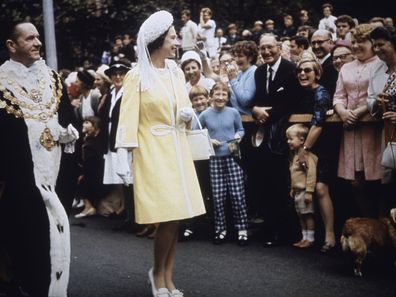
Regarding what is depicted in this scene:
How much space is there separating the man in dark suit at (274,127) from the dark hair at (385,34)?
1156 millimetres

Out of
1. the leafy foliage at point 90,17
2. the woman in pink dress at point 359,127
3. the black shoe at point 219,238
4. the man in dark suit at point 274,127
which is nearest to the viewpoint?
the woman in pink dress at point 359,127

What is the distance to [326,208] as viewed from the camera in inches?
272

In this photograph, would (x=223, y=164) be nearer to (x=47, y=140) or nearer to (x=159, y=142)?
(x=159, y=142)

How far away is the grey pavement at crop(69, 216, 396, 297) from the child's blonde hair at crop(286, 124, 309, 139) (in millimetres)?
1222

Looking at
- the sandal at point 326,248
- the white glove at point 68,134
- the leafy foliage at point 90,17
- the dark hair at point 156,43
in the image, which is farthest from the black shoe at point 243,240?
the leafy foliage at point 90,17

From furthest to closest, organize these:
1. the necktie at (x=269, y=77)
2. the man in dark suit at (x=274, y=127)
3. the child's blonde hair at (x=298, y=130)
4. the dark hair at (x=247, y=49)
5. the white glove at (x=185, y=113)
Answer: the dark hair at (x=247, y=49)
the necktie at (x=269, y=77)
the man in dark suit at (x=274, y=127)
the child's blonde hair at (x=298, y=130)
the white glove at (x=185, y=113)

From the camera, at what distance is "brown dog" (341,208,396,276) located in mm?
5816

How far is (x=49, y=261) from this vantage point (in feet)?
16.3

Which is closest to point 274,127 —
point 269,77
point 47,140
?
point 269,77

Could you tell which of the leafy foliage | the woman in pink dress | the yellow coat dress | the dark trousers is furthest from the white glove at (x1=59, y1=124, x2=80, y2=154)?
the leafy foliage

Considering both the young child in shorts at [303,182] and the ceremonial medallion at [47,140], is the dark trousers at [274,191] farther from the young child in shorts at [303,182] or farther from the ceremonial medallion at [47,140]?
the ceremonial medallion at [47,140]

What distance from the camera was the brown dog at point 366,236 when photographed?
5.82 metres

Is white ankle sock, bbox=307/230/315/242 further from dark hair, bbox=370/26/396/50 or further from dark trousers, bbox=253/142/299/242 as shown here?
dark hair, bbox=370/26/396/50

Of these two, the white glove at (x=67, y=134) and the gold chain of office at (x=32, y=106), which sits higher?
the gold chain of office at (x=32, y=106)
